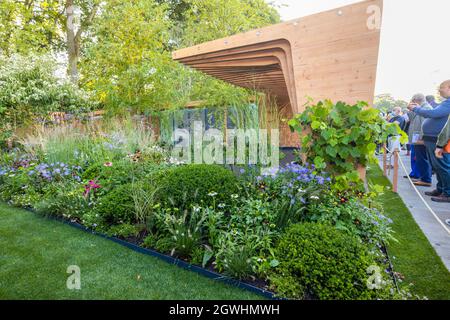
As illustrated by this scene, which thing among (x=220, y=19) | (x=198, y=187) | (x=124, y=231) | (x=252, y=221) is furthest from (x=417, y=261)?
(x=220, y=19)

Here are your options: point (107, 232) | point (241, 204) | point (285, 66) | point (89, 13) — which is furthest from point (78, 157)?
point (89, 13)

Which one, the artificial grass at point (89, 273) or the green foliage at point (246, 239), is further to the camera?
the green foliage at point (246, 239)

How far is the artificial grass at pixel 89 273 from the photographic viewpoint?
7.05ft

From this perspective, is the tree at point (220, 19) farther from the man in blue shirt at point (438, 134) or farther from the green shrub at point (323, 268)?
the green shrub at point (323, 268)

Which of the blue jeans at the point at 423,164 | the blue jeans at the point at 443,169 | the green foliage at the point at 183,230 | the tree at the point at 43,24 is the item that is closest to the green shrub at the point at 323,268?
the green foliage at the point at 183,230

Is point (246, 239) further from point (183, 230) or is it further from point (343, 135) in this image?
point (343, 135)

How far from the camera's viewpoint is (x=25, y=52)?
1272cm

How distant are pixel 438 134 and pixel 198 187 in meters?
4.05

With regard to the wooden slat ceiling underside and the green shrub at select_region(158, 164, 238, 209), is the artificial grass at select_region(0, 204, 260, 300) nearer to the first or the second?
the green shrub at select_region(158, 164, 238, 209)

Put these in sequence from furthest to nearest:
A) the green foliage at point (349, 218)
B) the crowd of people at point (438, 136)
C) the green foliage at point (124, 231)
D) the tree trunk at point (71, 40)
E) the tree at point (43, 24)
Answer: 1. the tree trunk at point (71, 40)
2. the tree at point (43, 24)
3. the crowd of people at point (438, 136)
4. the green foliage at point (124, 231)
5. the green foliage at point (349, 218)

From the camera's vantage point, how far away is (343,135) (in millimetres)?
3012

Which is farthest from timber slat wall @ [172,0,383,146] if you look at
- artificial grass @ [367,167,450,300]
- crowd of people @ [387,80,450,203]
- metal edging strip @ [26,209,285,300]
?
metal edging strip @ [26,209,285,300]

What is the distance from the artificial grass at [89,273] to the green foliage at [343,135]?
180cm
